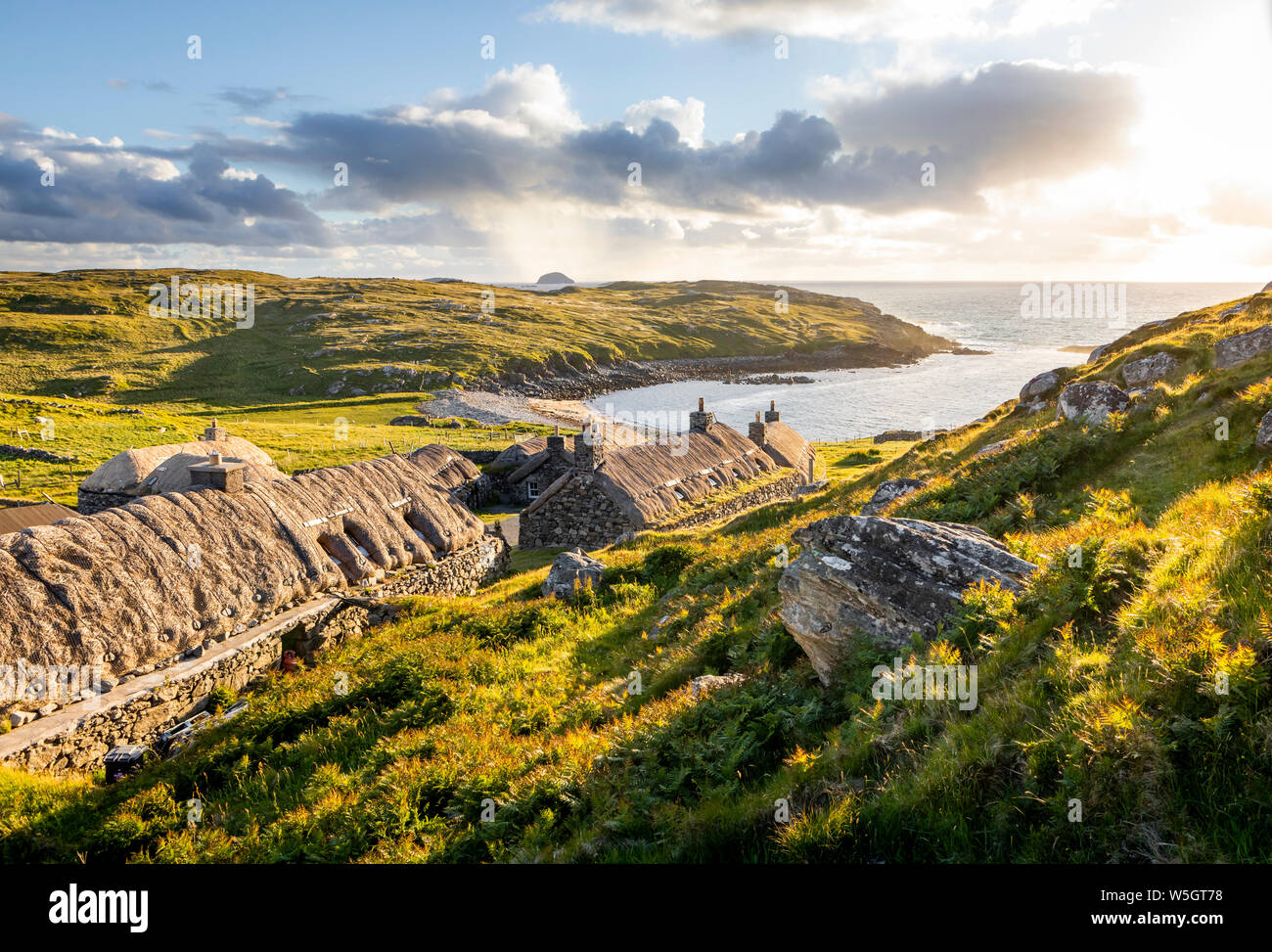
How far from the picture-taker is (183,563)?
55.0ft

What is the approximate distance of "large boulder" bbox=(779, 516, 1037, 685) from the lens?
8.08 m

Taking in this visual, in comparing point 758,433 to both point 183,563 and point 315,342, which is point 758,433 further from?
point 315,342

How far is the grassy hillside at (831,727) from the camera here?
480 cm

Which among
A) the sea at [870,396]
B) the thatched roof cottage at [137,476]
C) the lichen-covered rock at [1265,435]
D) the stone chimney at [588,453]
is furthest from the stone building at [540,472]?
the sea at [870,396]

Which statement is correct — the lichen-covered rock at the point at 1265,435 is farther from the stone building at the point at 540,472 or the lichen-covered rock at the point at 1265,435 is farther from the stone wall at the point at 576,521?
the stone building at the point at 540,472

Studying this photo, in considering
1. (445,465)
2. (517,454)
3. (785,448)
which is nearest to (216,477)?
(445,465)

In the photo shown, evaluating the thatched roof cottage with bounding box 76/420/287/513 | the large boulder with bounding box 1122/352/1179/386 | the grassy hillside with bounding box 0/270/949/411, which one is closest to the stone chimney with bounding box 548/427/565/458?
the thatched roof cottage with bounding box 76/420/287/513

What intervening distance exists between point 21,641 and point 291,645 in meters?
5.74

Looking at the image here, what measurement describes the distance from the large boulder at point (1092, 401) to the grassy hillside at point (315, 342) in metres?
104

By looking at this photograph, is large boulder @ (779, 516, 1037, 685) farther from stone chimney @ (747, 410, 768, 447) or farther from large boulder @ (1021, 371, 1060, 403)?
stone chimney @ (747, 410, 768, 447)

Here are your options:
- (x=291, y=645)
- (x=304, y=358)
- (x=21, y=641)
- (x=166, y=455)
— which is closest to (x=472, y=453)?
(x=166, y=455)

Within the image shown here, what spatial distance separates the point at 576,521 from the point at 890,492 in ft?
60.0

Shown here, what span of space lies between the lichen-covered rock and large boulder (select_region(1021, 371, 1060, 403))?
50.4 feet
